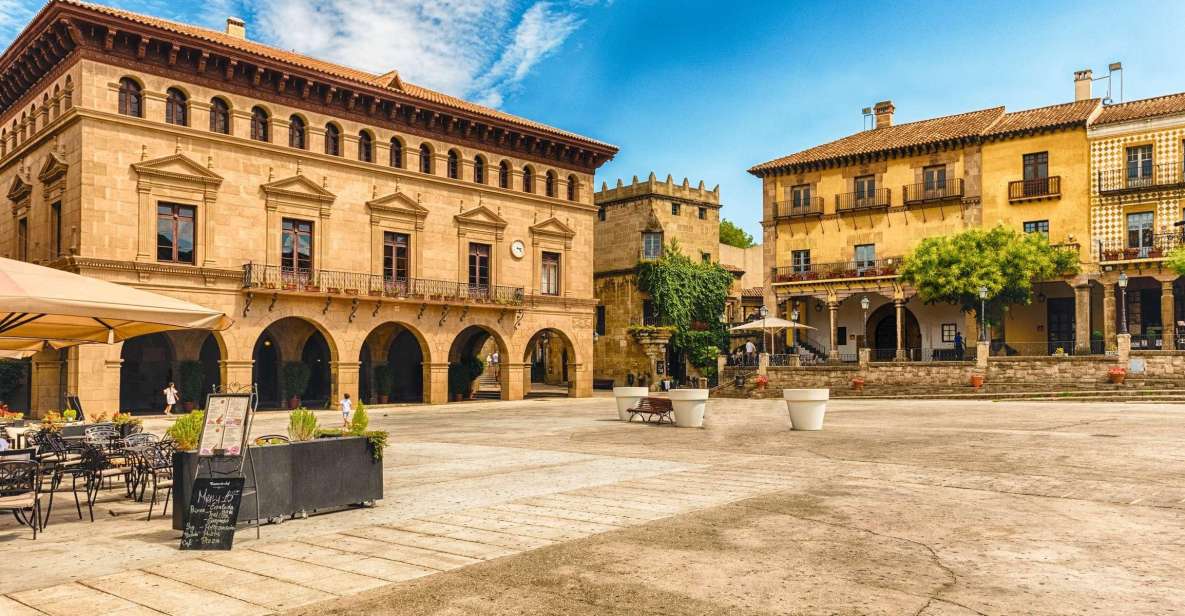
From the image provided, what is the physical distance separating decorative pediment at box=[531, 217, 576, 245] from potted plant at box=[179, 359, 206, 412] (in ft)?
48.7

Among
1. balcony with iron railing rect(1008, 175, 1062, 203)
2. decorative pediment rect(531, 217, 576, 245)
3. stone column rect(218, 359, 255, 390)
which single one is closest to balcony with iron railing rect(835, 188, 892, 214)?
balcony with iron railing rect(1008, 175, 1062, 203)

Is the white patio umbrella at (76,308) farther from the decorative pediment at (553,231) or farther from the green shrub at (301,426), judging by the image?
the decorative pediment at (553,231)

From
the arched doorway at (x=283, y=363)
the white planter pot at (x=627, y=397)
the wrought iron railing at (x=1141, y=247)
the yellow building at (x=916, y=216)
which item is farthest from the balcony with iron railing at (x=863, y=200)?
the arched doorway at (x=283, y=363)

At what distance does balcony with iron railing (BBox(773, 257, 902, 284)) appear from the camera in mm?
43531

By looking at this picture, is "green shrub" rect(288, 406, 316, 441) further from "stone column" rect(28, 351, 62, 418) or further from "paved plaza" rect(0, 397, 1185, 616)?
"stone column" rect(28, 351, 62, 418)

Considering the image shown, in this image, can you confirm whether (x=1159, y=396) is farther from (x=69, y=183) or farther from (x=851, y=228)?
(x=69, y=183)

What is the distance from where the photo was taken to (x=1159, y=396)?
29.0 meters

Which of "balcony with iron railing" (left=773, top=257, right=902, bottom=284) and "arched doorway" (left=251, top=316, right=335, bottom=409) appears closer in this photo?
"arched doorway" (left=251, top=316, right=335, bottom=409)

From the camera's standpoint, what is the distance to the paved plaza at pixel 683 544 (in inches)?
231

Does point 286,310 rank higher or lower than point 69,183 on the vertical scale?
lower

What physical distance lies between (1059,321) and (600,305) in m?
23.9

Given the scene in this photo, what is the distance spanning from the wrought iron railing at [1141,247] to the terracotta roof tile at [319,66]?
74.5 ft

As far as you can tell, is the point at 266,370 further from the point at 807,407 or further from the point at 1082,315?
the point at 1082,315

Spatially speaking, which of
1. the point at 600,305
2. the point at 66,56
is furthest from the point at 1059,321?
the point at 66,56
